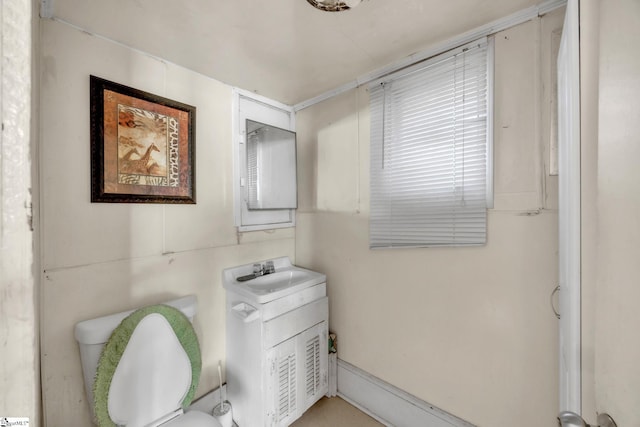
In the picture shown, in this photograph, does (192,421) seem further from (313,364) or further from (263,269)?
(263,269)

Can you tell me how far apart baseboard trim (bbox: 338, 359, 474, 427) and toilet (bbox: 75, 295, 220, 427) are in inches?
39.1

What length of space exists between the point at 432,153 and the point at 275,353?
5.02 feet

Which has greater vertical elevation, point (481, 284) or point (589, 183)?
point (589, 183)

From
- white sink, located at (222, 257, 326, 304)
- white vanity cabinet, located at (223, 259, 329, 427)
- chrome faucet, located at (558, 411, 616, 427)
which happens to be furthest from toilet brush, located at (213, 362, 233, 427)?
chrome faucet, located at (558, 411, 616, 427)

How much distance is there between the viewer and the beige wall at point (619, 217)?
0.42m

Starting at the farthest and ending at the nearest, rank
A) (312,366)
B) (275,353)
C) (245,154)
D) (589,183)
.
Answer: (245,154) → (312,366) → (275,353) → (589,183)

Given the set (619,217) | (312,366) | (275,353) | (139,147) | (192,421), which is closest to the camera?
(619,217)

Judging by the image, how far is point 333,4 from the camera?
1098 millimetres

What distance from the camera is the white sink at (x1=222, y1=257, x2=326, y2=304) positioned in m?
1.54

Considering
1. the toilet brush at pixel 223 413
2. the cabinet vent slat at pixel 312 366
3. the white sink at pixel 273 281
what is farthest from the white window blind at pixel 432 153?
the toilet brush at pixel 223 413

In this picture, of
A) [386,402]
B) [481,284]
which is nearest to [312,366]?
[386,402]

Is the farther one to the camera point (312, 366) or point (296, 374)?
point (312, 366)

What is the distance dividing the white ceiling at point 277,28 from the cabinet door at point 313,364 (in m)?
1.80

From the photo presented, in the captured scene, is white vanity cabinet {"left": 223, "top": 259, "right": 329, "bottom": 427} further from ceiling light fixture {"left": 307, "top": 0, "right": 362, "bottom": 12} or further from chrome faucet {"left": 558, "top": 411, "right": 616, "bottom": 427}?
ceiling light fixture {"left": 307, "top": 0, "right": 362, "bottom": 12}
